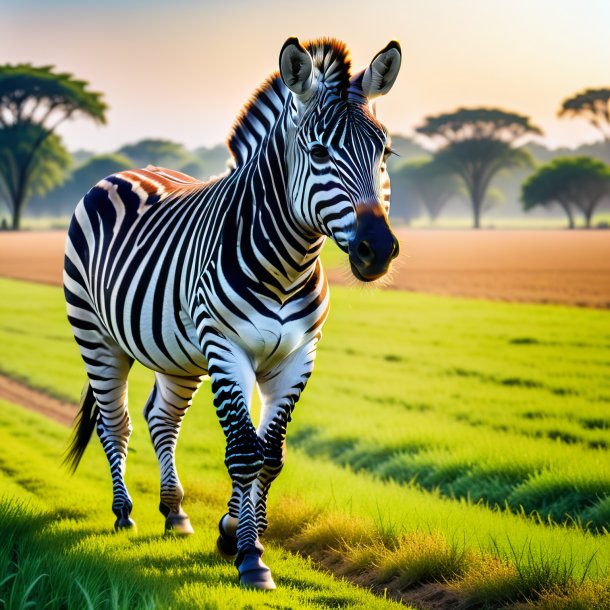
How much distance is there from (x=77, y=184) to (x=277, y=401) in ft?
337

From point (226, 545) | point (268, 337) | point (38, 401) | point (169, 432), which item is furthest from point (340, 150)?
point (38, 401)

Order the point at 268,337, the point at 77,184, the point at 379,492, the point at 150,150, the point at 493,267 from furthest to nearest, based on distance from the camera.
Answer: the point at 77,184 < the point at 150,150 < the point at 493,267 < the point at 379,492 < the point at 268,337

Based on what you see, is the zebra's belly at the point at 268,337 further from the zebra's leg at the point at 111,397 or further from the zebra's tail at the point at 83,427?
the zebra's tail at the point at 83,427

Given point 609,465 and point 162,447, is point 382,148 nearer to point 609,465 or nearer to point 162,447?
point 162,447

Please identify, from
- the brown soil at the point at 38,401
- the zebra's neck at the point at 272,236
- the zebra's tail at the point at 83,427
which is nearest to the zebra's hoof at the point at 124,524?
the zebra's tail at the point at 83,427

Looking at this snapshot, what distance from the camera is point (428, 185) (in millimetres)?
95750

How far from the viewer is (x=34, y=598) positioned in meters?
4.41

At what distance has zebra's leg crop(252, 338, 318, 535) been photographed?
4.89 m

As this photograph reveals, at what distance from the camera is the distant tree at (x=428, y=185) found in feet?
302

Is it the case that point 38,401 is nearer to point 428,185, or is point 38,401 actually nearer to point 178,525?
point 178,525

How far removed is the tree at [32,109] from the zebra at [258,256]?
167ft

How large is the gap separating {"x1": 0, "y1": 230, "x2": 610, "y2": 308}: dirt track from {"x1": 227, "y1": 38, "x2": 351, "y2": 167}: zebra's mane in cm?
856

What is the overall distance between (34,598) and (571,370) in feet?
31.0

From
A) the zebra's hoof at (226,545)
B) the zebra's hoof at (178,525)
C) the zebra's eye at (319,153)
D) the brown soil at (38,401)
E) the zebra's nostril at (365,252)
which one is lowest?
the brown soil at (38,401)
